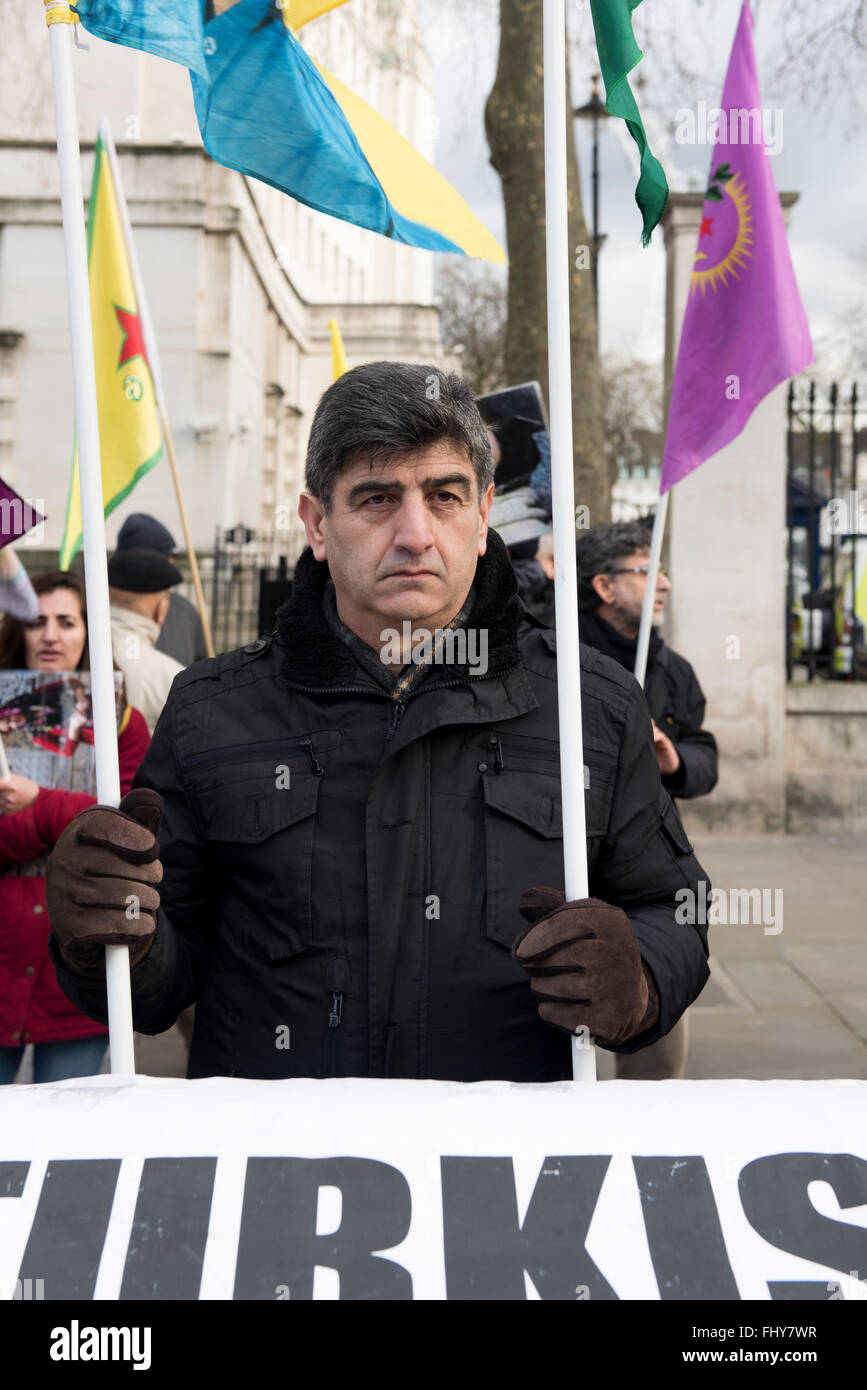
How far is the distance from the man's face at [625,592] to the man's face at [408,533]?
2.65m

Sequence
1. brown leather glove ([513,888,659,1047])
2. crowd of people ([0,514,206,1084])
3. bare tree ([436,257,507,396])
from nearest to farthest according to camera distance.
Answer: brown leather glove ([513,888,659,1047])
crowd of people ([0,514,206,1084])
bare tree ([436,257,507,396])

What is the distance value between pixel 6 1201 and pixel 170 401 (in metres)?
19.5

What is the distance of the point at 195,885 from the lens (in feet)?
7.25

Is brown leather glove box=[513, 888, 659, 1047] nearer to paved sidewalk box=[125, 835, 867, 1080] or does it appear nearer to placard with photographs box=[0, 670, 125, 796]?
placard with photographs box=[0, 670, 125, 796]

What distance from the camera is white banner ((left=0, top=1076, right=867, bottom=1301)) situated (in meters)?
1.56

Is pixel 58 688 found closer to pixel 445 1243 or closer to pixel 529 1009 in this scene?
pixel 529 1009

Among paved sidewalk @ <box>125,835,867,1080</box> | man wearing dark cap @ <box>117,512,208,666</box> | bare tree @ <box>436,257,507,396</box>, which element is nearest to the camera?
paved sidewalk @ <box>125,835,867,1080</box>

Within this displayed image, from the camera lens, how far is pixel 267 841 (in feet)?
6.92

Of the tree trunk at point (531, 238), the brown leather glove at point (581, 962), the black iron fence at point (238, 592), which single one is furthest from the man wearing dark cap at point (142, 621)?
the black iron fence at point (238, 592)

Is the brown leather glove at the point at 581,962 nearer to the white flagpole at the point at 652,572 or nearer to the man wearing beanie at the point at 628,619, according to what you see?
the white flagpole at the point at 652,572

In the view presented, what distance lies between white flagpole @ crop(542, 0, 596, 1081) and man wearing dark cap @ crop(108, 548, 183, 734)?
2.79 meters

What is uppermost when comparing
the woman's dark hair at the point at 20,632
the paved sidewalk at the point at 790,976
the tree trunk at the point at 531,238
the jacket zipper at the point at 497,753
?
the tree trunk at the point at 531,238

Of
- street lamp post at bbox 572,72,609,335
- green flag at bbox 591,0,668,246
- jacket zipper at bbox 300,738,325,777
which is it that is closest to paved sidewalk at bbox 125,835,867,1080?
jacket zipper at bbox 300,738,325,777

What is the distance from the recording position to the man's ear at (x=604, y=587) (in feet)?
15.5
